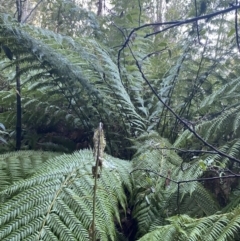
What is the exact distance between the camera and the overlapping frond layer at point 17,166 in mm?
1099

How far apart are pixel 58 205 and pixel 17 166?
1.05 ft

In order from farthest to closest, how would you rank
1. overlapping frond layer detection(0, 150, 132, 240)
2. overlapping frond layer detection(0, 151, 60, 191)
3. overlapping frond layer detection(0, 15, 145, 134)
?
1. overlapping frond layer detection(0, 15, 145, 134)
2. overlapping frond layer detection(0, 151, 60, 191)
3. overlapping frond layer detection(0, 150, 132, 240)

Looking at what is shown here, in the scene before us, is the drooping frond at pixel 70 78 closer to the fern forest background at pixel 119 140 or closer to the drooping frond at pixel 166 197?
the fern forest background at pixel 119 140

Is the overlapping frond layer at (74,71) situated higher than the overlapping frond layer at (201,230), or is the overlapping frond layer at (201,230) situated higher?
the overlapping frond layer at (74,71)


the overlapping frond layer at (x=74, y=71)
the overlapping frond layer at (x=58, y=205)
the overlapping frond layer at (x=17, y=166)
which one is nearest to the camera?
the overlapping frond layer at (x=58, y=205)

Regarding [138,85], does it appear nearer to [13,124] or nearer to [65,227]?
[13,124]

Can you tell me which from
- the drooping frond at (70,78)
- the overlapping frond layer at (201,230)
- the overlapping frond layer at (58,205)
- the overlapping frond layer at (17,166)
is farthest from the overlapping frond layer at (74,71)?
the overlapping frond layer at (201,230)

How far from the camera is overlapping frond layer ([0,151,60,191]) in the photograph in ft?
3.60

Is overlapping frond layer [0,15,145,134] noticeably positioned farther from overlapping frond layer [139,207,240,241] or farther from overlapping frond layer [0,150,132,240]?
overlapping frond layer [139,207,240,241]

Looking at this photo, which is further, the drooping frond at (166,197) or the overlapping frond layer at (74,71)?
the overlapping frond layer at (74,71)

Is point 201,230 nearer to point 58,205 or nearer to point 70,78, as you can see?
point 58,205

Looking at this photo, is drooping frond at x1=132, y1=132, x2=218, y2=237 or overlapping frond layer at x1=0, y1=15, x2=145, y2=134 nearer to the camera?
drooping frond at x1=132, y1=132, x2=218, y2=237

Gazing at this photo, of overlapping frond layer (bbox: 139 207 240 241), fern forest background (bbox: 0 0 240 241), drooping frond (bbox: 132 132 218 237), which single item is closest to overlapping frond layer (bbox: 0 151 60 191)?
fern forest background (bbox: 0 0 240 241)

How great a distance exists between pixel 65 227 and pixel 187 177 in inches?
18.4
